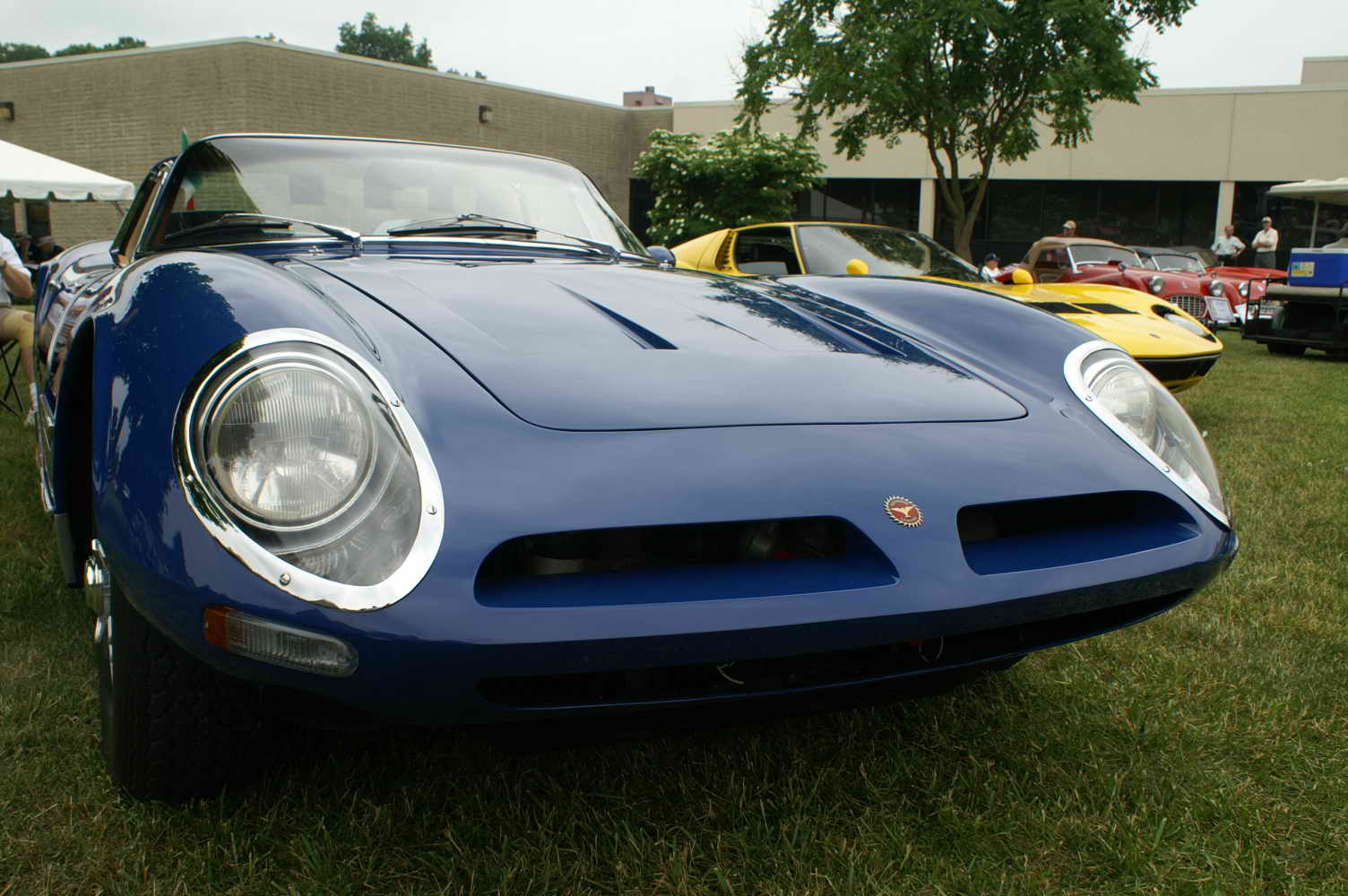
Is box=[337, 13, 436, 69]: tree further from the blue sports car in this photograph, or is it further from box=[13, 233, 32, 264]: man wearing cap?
the blue sports car

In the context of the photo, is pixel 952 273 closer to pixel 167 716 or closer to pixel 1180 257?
pixel 167 716

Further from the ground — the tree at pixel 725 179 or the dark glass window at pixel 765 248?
the tree at pixel 725 179

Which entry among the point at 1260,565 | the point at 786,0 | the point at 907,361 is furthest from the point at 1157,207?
the point at 907,361

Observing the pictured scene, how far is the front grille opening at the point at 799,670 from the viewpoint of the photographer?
1218mm

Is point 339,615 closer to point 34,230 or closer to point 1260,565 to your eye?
point 1260,565

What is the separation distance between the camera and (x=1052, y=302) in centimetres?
514

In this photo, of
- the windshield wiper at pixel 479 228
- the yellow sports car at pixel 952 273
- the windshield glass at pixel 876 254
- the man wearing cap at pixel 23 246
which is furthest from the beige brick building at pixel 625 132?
the windshield wiper at pixel 479 228

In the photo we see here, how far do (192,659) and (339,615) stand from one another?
0.41 meters

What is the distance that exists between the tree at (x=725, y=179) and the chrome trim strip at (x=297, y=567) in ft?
48.8

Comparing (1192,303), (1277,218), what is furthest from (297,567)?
(1277,218)

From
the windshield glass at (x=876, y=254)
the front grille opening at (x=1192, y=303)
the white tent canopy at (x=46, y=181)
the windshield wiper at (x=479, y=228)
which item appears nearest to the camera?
the windshield wiper at (x=479, y=228)

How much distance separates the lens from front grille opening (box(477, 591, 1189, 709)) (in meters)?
1.22

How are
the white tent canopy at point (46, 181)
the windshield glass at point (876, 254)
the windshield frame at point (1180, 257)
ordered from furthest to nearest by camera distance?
the windshield frame at point (1180, 257)
the white tent canopy at point (46, 181)
the windshield glass at point (876, 254)

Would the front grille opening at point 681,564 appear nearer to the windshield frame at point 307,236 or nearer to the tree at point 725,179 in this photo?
the windshield frame at point 307,236
